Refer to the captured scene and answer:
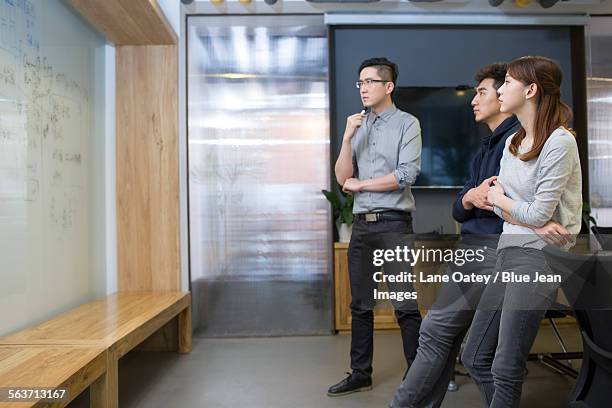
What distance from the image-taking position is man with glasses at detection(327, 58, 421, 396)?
8.11 ft

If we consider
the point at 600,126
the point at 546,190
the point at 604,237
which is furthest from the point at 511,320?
the point at 600,126

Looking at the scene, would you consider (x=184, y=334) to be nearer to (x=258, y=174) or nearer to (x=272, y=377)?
(x=272, y=377)

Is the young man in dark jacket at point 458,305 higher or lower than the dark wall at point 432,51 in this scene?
lower

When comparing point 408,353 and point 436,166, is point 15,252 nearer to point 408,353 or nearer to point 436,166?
point 408,353

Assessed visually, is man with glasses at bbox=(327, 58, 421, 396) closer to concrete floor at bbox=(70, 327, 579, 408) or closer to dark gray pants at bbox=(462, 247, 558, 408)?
concrete floor at bbox=(70, 327, 579, 408)

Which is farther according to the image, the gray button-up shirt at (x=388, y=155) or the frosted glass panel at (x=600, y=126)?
the frosted glass panel at (x=600, y=126)

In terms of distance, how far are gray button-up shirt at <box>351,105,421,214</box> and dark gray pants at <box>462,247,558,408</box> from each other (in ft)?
2.74

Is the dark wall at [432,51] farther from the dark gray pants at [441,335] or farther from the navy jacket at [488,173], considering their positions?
the dark gray pants at [441,335]

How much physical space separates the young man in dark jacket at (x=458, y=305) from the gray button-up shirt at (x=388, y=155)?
0.46 m

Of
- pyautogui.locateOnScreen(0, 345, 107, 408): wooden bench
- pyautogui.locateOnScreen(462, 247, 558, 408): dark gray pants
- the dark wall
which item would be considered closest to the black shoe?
pyautogui.locateOnScreen(462, 247, 558, 408): dark gray pants

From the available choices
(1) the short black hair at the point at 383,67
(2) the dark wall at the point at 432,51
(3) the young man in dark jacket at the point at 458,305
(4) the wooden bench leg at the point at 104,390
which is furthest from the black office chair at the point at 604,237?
(4) the wooden bench leg at the point at 104,390

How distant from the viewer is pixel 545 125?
155 centimetres

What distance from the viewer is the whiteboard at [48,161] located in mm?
2307

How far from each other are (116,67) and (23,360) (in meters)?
Result: 2.20
